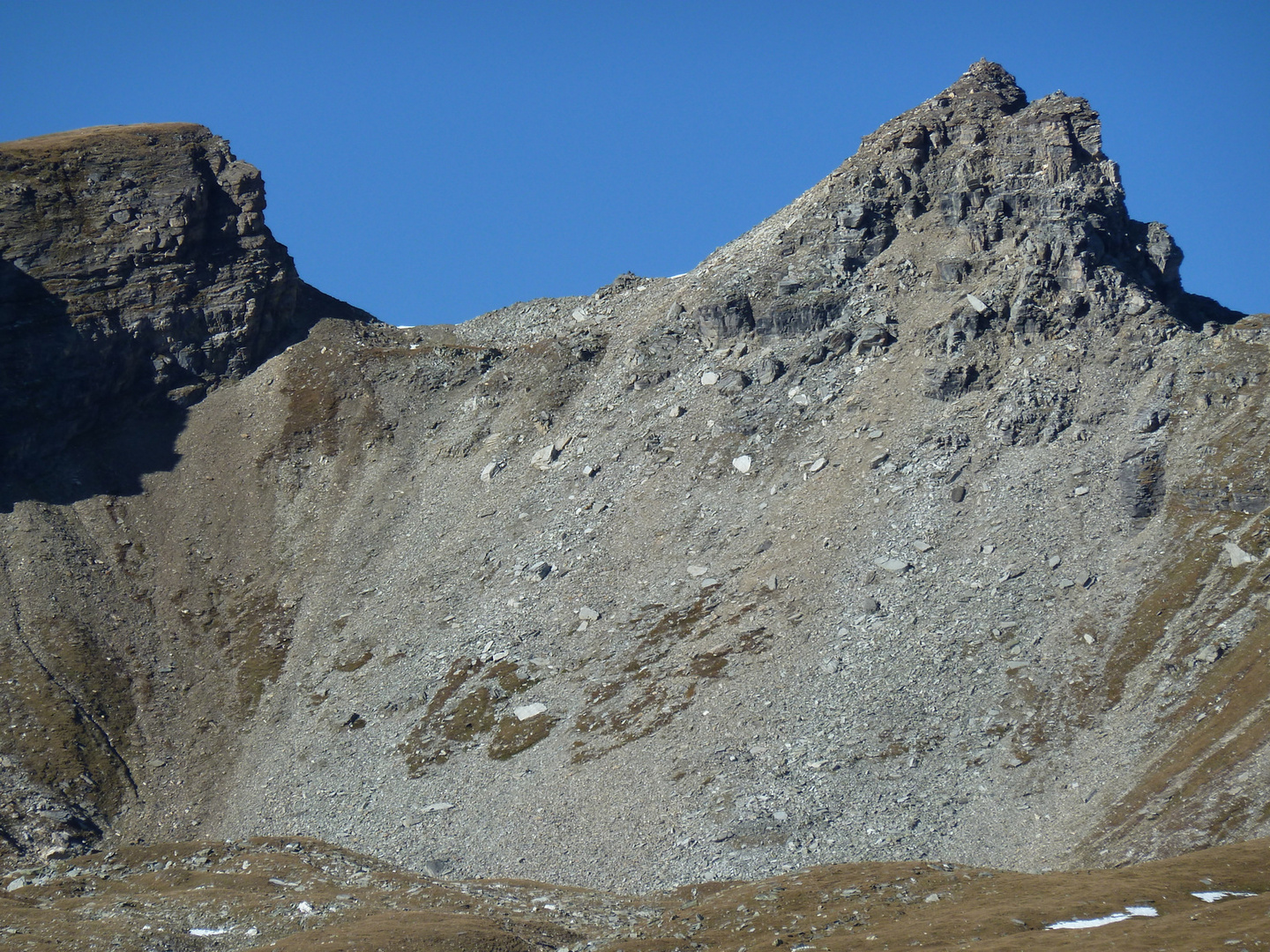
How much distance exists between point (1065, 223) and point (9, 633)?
93052 millimetres

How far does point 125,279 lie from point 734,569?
71803 millimetres

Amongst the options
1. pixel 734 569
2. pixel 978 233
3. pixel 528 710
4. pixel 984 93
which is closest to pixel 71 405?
pixel 528 710

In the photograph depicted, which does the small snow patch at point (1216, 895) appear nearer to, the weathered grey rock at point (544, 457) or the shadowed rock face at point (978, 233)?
the shadowed rock face at point (978, 233)

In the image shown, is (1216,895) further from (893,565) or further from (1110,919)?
(893,565)

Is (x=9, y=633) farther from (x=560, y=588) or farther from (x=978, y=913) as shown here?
(x=978, y=913)

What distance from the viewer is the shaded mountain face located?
219 ft

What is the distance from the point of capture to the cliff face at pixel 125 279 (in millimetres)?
111188

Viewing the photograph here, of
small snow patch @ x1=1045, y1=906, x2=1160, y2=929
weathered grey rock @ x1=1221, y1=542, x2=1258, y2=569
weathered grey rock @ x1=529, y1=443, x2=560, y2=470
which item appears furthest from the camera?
weathered grey rock @ x1=529, y1=443, x2=560, y2=470

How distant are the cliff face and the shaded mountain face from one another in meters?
2.24

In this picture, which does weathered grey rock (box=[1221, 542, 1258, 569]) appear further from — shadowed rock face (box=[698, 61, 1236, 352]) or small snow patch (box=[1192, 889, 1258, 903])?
shadowed rock face (box=[698, 61, 1236, 352])

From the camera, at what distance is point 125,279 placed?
387 feet

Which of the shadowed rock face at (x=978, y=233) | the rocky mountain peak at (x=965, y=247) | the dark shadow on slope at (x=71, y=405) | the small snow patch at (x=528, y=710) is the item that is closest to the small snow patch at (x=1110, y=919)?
the small snow patch at (x=528, y=710)

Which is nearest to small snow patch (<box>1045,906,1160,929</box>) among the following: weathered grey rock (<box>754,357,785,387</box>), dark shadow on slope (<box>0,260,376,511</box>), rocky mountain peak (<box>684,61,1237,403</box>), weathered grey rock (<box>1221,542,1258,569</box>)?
weathered grey rock (<box>1221,542,1258,569</box>)

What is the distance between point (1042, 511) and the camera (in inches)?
3211
